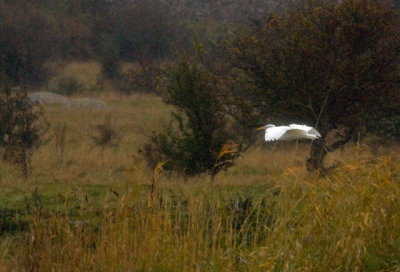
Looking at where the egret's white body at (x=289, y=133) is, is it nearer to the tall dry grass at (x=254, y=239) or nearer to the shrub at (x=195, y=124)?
the tall dry grass at (x=254, y=239)

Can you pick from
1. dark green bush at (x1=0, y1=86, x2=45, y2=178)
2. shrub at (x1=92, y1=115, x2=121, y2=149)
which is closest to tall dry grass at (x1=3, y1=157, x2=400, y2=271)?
dark green bush at (x1=0, y1=86, x2=45, y2=178)

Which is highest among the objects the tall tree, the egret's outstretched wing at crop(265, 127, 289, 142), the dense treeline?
the dense treeline

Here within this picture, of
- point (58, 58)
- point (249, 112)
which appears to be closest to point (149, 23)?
point (58, 58)

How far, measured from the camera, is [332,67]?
9.84 meters

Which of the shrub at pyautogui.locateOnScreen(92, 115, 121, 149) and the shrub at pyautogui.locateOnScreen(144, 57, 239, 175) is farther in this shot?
the shrub at pyautogui.locateOnScreen(92, 115, 121, 149)

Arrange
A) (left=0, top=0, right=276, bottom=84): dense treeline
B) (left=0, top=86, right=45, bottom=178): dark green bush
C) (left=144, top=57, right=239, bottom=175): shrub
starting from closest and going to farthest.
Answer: (left=144, top=57, right=239, bottom=175): shrub, (left=0, top=86, right=45, bottom=178): dark green bush, (left=0, top=0, right=276, bottom=84): dense treeline

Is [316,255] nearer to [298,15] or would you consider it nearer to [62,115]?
[298,15]

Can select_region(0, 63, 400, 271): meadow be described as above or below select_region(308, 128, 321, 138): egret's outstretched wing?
below

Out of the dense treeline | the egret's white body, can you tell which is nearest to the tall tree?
the egret's white body

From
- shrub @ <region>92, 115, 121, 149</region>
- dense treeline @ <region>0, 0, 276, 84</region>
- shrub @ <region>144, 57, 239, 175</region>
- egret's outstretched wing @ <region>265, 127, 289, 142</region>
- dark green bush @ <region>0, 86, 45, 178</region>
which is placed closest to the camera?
egret's outstretched wing @ <region>265, 127, 289, 142</region>

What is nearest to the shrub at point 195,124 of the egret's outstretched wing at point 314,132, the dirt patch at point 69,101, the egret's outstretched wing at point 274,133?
the egret's outstretched wing at point 314,132

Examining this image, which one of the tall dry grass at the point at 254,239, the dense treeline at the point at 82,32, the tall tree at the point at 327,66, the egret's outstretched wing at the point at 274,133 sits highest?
the dense treeline at the point at 82,32

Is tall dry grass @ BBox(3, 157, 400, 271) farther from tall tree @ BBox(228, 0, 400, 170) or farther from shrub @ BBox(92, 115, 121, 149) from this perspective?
shrub @ BBox(92, 115, 121, 149)

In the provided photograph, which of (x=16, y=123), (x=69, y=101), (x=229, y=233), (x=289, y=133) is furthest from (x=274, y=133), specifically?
(x=69, y=101)
